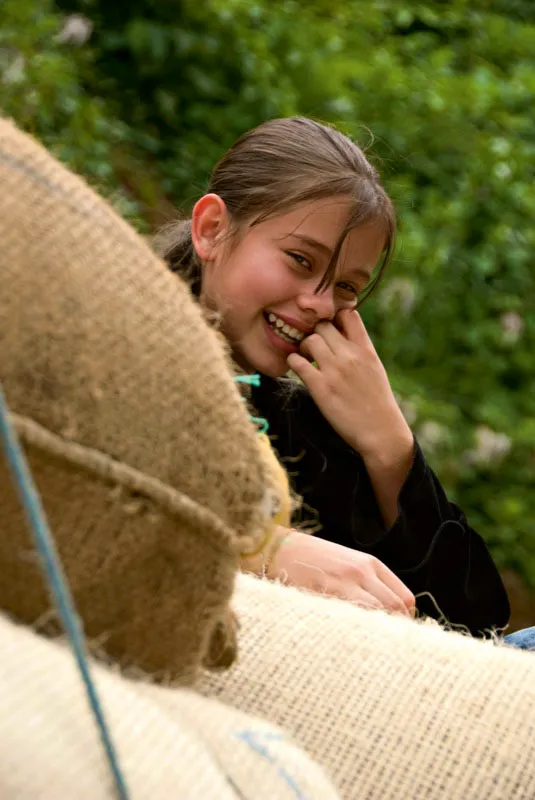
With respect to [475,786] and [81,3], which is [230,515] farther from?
[81,3]

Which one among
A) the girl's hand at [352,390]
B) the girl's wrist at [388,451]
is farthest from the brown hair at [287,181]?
the girl's wrist at [388,451]

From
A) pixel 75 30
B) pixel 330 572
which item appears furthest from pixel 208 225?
pixel 75 30

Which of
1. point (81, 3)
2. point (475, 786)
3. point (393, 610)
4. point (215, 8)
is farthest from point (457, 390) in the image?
point (475, 786)

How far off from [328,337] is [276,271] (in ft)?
0.46

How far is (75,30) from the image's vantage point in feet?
8.89

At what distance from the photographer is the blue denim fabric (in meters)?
0.97

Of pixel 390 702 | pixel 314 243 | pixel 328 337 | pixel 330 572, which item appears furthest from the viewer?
pixel 328 337

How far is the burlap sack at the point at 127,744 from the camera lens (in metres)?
0.40

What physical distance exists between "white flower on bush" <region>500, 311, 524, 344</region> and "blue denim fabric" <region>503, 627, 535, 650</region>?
2.12m

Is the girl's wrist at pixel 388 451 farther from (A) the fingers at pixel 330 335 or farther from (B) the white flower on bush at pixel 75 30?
(B) the white flower on bush at pixel 75 30

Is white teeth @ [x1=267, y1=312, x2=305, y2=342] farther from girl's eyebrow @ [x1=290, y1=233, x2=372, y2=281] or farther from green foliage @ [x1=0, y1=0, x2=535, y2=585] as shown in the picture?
green foliage @ [x1=0, y1=0, x2=535, y2=585]

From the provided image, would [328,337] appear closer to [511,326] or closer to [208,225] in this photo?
[208,225]

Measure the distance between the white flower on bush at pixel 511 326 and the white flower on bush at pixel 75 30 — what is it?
1489 mm

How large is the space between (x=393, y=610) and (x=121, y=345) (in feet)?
1.63
